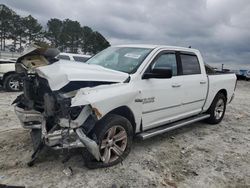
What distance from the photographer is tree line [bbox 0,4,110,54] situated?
44.1m

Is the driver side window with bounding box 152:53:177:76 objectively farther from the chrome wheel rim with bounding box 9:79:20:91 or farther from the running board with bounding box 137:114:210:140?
the chrome wheel rim with bounding box 9:79:20:91

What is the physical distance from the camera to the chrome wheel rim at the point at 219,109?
7.60 metres

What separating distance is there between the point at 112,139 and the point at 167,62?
2.05 m

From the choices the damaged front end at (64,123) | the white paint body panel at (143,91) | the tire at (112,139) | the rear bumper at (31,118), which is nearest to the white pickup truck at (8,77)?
the rear bumper at (31,118)

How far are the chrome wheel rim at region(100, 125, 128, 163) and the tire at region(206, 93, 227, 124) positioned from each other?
11.4 ft


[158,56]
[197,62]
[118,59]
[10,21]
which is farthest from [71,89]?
[10,21]

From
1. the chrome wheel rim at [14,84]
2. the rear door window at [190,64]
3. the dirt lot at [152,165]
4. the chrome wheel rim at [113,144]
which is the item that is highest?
the rear door window at [190,64]

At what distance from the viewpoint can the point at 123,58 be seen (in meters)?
5.45

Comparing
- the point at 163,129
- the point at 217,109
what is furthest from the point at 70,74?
the point at 217,109

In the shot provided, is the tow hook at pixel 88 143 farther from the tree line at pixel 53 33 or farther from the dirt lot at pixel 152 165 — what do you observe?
the tree line at pixel 53 33

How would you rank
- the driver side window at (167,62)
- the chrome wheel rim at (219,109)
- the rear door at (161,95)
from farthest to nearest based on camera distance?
the chrome wheel rim at (219,109), the driver side window at (167,62), the rear door at (161,95)

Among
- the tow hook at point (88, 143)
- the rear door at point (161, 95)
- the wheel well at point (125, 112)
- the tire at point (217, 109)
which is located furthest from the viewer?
the tire at point (217, 109)

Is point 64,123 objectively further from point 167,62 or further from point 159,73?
point 167,62

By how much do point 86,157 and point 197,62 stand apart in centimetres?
368
